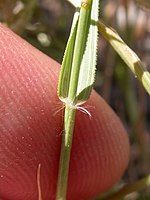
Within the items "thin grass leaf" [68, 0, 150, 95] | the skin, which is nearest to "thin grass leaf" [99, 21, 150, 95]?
"thin grass leaf" [68, 0, 150, 95]

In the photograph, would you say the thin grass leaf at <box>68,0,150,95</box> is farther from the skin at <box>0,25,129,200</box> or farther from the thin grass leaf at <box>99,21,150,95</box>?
the skin at <box>0,25,129,200</box>

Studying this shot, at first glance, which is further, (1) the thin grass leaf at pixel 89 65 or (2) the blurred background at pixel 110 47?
(2) the blurred background at pixel 110 47

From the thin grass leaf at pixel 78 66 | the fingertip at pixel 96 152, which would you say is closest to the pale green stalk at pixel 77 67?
the thin grass leaf at pixel 78 66

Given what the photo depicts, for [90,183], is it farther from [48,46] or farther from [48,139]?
[48,46]

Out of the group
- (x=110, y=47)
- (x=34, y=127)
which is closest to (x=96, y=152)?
(x=34, y=127)

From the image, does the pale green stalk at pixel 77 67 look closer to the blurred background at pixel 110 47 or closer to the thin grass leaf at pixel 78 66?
the thin grass leaf at pixel 78 66

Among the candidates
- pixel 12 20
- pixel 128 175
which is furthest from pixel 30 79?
pixel 128 175

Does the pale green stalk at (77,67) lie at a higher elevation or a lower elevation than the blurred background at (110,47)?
lower

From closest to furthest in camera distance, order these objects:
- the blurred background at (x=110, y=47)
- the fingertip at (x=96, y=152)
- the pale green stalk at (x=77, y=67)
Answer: the pale green stalk at (x=77, y=67), the fingertip at (x=96, y=152), the blurred background at (x=110, y=47)
